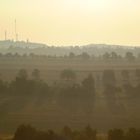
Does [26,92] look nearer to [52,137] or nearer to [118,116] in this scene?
[118,116]

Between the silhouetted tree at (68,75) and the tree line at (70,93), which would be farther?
the silhouetted tree at (68,75)

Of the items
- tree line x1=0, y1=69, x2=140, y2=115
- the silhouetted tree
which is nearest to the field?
tree line x1=0, y1=69, x2=140, y2=115

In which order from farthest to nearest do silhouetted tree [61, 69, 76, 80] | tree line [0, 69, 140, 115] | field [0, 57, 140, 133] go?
silhouetted tree [61, 69, 76, 80] < tree line [0, 69, 140, 115] < field [0, 57, 140, 133]

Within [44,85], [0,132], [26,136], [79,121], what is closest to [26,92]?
[44,85]

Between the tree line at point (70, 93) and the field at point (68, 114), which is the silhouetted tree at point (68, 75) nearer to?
the tree line at point (70, 93)

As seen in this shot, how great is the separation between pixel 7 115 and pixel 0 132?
10473mm

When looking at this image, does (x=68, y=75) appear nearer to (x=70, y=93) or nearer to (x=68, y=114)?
(x=70, y=93)

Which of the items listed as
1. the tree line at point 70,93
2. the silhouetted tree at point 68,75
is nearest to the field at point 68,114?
the tree line at point 70,93

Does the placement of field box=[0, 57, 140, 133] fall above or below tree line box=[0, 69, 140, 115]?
below

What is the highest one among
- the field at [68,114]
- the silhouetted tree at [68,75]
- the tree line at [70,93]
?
the silhouetted tree at [68,75]

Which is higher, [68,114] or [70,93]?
[70,93]

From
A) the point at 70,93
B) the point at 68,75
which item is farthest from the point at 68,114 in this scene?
the point at 68,75

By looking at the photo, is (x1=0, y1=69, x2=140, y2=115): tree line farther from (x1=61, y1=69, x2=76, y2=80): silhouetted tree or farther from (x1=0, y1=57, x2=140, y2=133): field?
(x1=61, y1=69, x2=76, y2=80): silhouetted tree

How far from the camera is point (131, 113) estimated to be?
72.4 m
